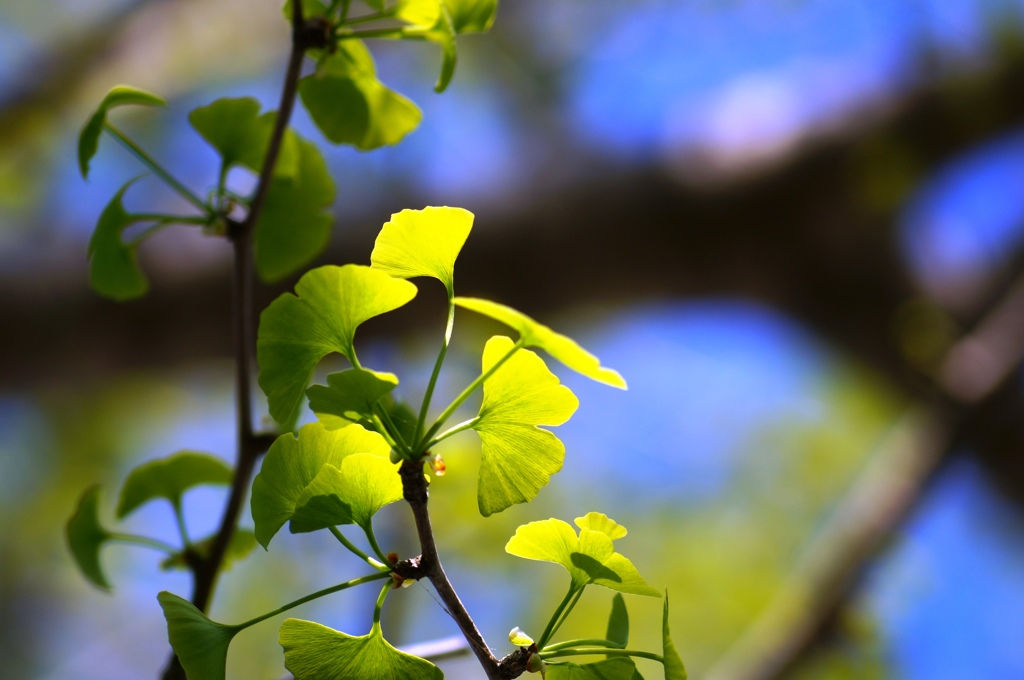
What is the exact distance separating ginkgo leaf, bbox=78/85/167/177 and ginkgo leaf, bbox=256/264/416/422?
11 cm

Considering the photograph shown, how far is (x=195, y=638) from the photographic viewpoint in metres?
0.20

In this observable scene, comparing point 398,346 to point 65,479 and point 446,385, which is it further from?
point 65,479

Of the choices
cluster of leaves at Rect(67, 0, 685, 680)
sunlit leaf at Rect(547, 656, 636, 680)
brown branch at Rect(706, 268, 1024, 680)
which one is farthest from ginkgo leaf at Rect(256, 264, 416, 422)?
brown branch at Rect(706, 268, 1024, 680)

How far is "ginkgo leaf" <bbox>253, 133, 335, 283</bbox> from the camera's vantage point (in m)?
0.31

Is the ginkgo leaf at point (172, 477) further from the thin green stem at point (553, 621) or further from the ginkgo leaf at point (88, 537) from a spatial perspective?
the thin green stem at point (553, 621)

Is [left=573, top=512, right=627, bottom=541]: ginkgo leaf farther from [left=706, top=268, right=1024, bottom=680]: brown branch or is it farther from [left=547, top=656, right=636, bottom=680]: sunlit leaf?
[left=706, top=268, right=1024, bottom=680]: brown branch

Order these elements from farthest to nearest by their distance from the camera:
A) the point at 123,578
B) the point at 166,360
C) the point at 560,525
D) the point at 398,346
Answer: the point at 123,578 < the point at 166,360 < the point at 398,346 < the point at 560,525

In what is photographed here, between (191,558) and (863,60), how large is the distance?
137cm

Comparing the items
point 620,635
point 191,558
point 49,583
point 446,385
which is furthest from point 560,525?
point 49,583

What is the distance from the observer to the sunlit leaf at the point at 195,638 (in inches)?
7.6

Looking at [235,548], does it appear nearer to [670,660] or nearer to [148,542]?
[148,542]

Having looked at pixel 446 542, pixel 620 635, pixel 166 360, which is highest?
pixel 620 635

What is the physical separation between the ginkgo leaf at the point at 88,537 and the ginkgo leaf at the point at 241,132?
144 mm

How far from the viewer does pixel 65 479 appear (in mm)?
1455
